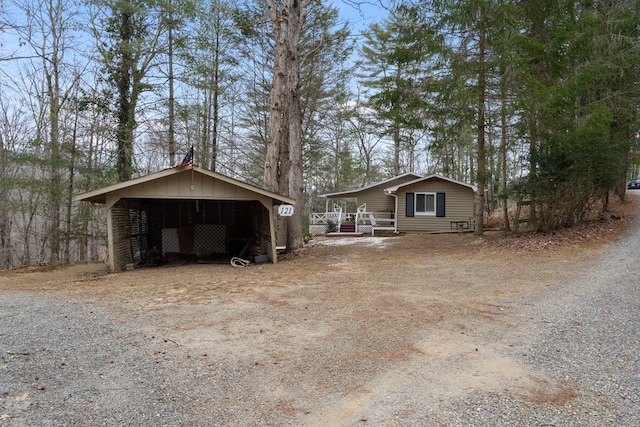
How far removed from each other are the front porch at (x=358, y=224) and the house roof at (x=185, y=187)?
33.0ft

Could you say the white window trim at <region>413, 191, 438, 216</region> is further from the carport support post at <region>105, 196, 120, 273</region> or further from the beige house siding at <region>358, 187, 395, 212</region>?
the carport support post at <region>105, 196, 120, 273</region>

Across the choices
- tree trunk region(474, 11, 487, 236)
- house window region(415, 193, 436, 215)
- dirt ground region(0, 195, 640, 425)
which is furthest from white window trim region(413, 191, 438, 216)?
dirt ground region(0, 195, 640, 425)

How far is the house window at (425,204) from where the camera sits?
19031 mm

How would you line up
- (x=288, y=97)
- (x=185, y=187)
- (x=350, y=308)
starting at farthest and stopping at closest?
(x=288, y=97)
(x=185, y=187)
(x=350, y=308)

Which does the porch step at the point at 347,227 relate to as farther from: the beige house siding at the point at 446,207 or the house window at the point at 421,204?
the house window at the point at 421,204

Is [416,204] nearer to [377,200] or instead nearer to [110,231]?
[377,200]

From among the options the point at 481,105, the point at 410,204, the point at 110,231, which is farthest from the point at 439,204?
the point at 110,231

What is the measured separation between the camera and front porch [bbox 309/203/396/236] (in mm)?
19422

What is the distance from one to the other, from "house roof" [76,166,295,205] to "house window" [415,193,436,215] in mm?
11432

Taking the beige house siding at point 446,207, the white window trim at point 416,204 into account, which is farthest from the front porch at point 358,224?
the white window trim at point 416,204

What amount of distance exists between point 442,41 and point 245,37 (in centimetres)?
871

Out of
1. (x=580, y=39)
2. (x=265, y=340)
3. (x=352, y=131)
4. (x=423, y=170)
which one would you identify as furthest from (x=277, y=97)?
(x=423, y=170)

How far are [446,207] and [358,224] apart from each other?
4.39 meters

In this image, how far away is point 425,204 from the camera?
19078 mm
